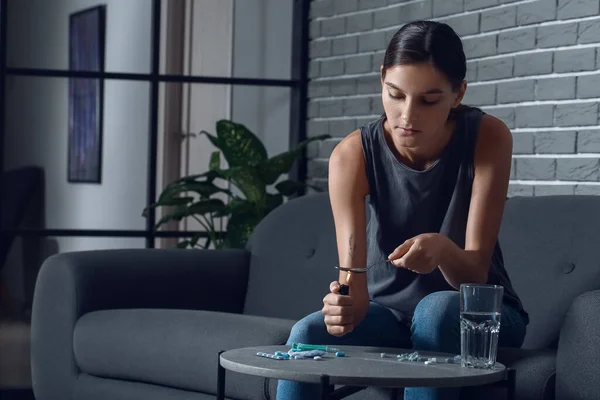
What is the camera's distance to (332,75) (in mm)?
4309

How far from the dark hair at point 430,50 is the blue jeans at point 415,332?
16.4 inches

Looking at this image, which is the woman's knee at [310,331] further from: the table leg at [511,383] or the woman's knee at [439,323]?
the table leg at [511,383]

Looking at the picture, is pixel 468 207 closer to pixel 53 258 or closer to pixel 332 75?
pixel 53 258

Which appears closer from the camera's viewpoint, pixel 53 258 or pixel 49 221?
pixel 53 258

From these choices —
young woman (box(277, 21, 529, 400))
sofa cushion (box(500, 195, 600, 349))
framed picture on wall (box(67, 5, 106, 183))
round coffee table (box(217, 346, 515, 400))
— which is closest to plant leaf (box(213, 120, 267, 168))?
framed picture on wall (box(67, 5, 106, 183))

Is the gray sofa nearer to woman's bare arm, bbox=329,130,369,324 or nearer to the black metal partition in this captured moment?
woman's bare arm, bbox=329,130,369,324

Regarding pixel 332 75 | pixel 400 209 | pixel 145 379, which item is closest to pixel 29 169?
pixel 332 75

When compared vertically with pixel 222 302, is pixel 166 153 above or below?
above

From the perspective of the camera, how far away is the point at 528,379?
2148 mm

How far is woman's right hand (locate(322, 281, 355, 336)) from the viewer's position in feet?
6.38

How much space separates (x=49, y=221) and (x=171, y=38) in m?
0.88

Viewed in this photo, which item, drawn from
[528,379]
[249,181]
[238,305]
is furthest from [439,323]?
[249,181]

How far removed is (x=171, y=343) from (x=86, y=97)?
68.9 inches

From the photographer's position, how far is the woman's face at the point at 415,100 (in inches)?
78.6
